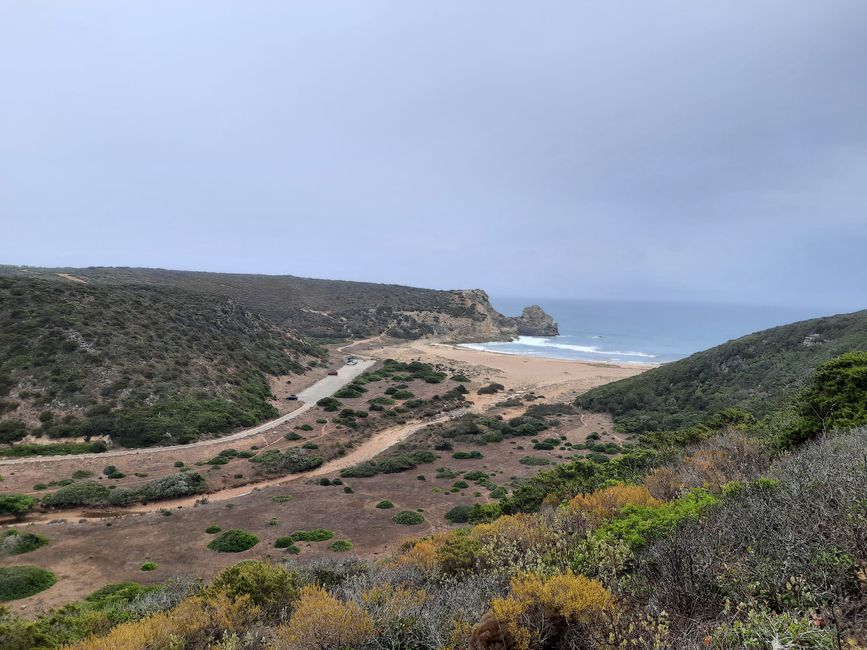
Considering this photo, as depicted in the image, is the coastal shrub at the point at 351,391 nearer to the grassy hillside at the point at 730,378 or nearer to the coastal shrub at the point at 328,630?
the grassy hillside at the point at 730,378

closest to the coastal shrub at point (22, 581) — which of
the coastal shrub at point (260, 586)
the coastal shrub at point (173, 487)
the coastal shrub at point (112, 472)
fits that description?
the coastal shrub at point (173, 487)

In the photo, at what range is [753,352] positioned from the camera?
124ft

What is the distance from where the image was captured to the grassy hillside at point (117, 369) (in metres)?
27.3

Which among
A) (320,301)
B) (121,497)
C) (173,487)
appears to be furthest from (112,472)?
(320,301)

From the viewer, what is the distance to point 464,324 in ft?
321

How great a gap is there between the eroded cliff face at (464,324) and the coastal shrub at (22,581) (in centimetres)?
7454

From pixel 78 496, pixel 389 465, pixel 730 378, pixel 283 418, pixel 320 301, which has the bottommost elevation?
pixel 283 418

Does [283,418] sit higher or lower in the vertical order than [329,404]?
lower

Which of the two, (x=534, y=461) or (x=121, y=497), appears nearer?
(x=121, y=497)

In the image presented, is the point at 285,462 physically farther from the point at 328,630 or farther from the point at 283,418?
the point at 328,630

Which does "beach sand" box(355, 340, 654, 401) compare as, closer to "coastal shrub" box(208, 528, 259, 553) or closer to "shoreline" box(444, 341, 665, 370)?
"shoreline" box(444, 341, 665, 370)

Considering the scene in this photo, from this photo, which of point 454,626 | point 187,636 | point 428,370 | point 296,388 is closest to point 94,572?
point 187,636

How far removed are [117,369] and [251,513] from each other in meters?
22.9

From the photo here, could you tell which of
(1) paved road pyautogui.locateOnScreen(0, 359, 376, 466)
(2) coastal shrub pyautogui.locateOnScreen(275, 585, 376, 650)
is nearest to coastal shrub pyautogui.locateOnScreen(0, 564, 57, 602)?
(2) coastal shrub pyautogui.locateOnScreen(275, 585, 376, 650)
